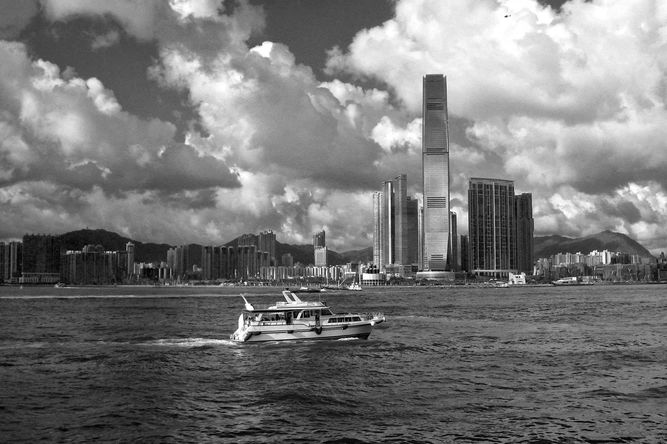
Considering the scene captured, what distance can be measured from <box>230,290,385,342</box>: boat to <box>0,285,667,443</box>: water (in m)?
1.40

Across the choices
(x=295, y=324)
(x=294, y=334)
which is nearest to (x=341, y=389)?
(x=294, y=334)

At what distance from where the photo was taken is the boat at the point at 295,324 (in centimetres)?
7562

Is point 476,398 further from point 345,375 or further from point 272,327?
point 272,327

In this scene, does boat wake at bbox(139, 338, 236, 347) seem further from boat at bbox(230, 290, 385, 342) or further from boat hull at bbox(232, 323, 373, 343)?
boat hull at bbox(232, 323, 373, 343)

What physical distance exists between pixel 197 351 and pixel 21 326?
171 feet

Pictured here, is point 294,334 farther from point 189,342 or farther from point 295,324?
point 189,342

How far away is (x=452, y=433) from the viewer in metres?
35.0

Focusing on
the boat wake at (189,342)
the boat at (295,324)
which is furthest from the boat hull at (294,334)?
the boat wake at (189,342)

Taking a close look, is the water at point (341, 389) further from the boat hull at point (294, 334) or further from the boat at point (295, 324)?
the boat at point (295, 324)

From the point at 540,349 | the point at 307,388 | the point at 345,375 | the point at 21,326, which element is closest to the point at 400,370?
the point at 345,375

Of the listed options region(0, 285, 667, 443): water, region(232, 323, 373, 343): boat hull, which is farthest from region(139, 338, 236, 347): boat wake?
region(232, 323, 373, 343): boat hull

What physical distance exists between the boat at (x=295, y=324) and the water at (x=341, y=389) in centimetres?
140

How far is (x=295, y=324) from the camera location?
251ft

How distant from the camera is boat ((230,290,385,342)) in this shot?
248ft
